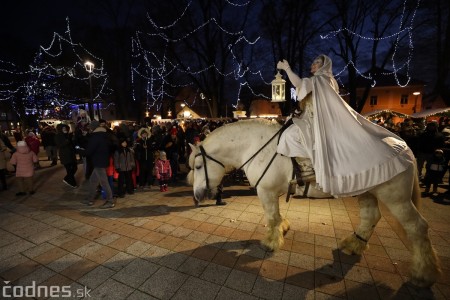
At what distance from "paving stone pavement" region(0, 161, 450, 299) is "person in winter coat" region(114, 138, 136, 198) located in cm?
90

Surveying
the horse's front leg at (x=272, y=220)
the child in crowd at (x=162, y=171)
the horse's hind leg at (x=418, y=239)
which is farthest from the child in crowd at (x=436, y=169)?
the child in crowd at (x=162, y=171)

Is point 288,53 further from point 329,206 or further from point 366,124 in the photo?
point 366,124

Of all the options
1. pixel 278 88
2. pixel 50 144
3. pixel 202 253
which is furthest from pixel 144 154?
pixel 278 88

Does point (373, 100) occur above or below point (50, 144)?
above

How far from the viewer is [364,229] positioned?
368cm

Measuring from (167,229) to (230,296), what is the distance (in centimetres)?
215

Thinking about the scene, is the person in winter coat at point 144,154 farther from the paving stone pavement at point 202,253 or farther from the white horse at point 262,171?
the white horse at point 262,171

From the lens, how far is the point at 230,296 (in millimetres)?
2768

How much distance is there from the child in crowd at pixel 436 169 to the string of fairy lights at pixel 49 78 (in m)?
23.6

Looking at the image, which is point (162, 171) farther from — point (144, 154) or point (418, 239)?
point (418, 239)

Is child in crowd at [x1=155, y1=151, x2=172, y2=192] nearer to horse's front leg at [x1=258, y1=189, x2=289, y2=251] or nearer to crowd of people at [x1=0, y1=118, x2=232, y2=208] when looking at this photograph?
crowd of people at [x1=0, y1=118, x2=232, y2=208]

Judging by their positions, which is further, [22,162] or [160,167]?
[160,167]

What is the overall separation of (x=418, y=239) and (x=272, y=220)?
192cm

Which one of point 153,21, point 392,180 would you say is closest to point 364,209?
point 392,180
